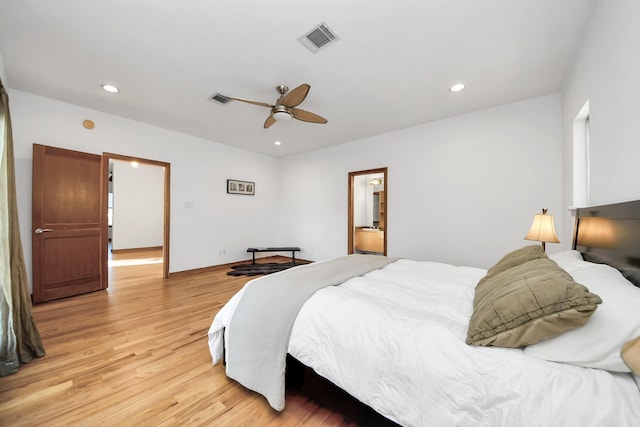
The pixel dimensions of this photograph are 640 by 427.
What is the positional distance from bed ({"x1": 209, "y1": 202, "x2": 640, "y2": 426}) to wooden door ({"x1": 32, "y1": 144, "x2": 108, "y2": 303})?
115 inches

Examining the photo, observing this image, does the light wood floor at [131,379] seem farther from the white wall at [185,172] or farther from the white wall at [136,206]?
the white wall at [136,206]

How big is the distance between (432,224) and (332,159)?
7.99 feet

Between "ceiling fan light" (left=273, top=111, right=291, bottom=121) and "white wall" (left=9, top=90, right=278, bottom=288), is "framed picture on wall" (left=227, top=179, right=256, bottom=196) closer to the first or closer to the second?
"white wall" (left=9, top=90, right=278, bottom=288)

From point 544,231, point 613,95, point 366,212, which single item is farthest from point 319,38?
point 366,212

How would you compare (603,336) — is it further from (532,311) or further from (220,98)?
(220,98)

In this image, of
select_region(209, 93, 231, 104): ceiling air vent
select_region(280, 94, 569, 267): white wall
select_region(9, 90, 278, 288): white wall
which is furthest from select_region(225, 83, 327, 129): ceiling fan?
select_region(9, 90, 278, 288): white wall

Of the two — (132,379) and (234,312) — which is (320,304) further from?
(132,379)

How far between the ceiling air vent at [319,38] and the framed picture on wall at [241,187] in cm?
370

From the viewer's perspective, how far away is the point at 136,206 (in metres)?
7.27

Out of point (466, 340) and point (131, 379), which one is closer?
point (466, 340)

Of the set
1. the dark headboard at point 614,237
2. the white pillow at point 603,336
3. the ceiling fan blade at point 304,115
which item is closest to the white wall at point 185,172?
the ceiling fan blade at point 304,115

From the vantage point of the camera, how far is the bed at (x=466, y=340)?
830 mm

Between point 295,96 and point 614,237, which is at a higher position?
point 295,96

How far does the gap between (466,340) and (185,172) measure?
4880 millimetres
